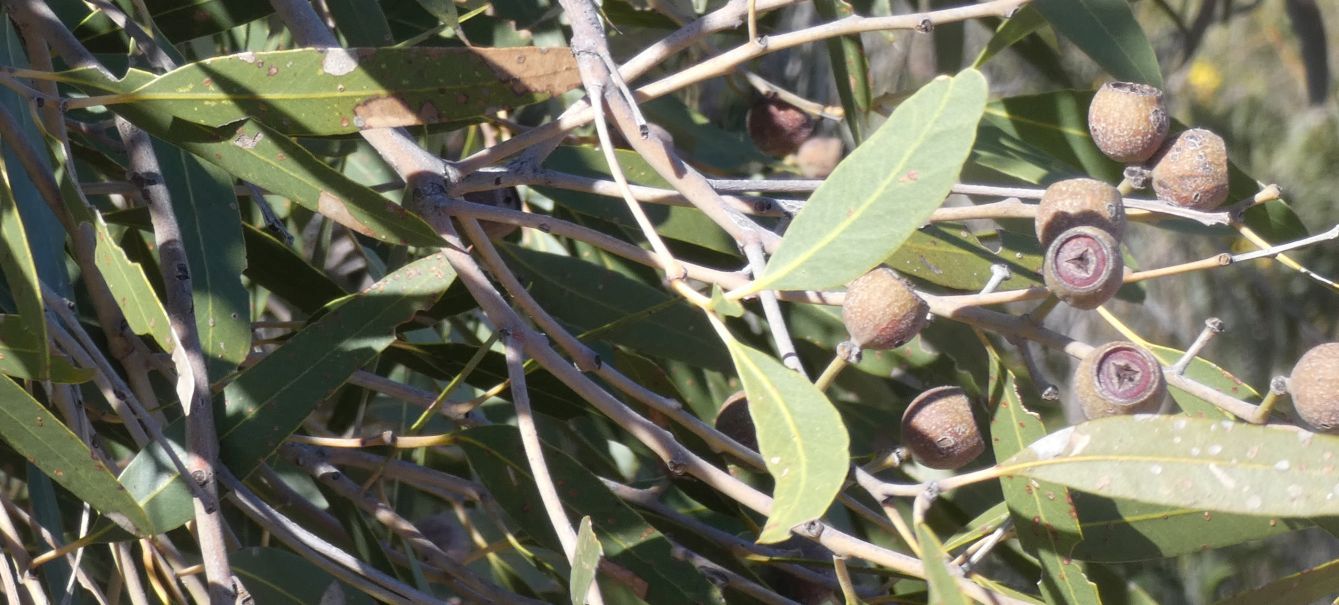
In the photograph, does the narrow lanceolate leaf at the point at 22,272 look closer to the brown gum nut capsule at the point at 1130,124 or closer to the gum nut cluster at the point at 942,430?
the gum nut cluster at the point at 942,430

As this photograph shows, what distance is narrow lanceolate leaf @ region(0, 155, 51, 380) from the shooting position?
2.03 feet

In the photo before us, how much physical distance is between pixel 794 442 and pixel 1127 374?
0.20 meters

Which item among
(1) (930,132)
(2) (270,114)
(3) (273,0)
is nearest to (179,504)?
(2) (270,114)

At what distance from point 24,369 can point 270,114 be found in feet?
0.69

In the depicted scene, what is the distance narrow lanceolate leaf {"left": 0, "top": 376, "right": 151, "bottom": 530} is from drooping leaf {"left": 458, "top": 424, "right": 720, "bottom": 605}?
245mm

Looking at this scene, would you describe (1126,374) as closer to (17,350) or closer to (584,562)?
(584,562)

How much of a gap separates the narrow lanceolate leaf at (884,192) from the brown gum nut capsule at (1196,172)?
23 cm

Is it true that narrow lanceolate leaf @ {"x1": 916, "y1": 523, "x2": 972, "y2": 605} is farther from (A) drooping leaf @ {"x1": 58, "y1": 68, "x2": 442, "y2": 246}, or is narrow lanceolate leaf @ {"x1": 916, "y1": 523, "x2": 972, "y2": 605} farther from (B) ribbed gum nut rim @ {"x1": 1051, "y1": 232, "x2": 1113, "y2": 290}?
(A) drooping leaf @ {"x1": 58, "y1": 68, "x2": 442, "y2": 246}

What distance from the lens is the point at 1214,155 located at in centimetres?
67

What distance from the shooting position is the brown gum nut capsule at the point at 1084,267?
1.85 ft

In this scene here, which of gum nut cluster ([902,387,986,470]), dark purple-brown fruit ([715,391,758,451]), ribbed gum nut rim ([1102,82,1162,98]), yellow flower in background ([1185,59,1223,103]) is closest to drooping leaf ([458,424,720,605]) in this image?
dark purple-brown fruit ([715,391,758,451])

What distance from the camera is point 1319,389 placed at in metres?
0.57

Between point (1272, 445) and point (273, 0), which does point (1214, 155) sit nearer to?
point (1272, 445)

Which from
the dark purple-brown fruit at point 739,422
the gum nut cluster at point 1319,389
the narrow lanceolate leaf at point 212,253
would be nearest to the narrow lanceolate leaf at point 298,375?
the narrow lanceolate leaf at point 212,253
